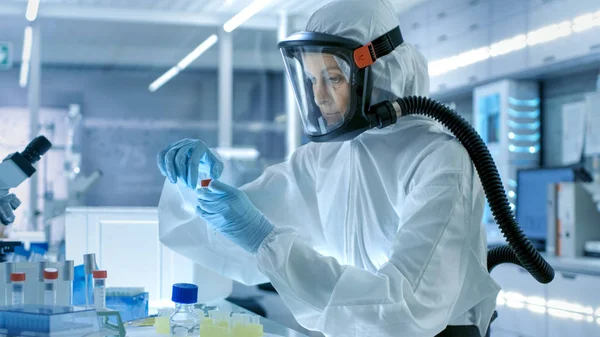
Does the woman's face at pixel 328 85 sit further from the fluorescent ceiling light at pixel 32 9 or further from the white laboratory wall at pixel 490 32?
the fluorescent ceiling light at pixel 32 9

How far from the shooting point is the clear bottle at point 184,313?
152 cm

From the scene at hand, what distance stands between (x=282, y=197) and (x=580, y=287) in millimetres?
2284

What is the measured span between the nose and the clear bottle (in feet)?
1.80

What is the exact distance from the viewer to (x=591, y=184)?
154 inches

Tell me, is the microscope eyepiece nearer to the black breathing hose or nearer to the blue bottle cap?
the blue bottle cap

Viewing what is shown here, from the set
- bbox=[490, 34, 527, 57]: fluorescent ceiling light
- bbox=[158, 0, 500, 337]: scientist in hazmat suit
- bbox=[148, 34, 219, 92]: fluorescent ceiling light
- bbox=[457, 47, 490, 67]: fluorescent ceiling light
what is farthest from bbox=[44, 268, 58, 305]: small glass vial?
bbox=[148, 34, 219, 92]: fluorescent ceiling light

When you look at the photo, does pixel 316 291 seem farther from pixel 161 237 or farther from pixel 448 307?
pixel 161 237

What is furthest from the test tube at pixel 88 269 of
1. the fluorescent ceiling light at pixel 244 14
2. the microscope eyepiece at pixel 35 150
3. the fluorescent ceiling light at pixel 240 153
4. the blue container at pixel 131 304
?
the fluorescent ceiling light at pixel 240 153

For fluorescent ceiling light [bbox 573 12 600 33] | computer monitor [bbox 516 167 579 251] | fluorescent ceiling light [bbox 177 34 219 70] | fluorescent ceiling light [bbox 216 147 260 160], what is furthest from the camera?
fluorescent ceiling light [bbox 177 34 219 70]

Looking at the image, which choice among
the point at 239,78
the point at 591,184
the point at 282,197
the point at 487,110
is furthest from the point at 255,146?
the point at 282,197

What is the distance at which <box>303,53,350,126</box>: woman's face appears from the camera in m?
1.68

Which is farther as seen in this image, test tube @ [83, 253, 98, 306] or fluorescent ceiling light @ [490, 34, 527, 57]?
fluorescent ceiling light @ [490, 34, 527, 57]

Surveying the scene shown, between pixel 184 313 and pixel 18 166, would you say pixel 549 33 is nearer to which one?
pixel 184 313

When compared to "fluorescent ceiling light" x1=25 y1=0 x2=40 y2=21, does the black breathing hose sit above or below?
below
